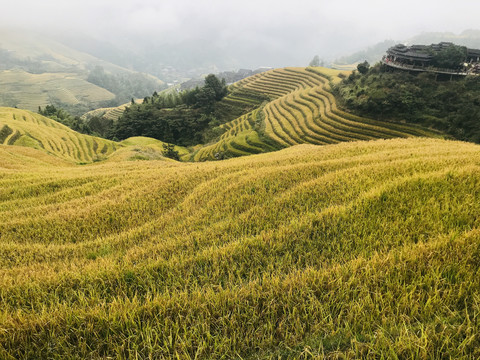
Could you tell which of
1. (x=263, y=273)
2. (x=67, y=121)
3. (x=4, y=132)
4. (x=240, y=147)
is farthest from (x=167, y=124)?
(x=263, y=273)

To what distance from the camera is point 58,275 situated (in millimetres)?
3221

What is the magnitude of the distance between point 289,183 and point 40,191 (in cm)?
872

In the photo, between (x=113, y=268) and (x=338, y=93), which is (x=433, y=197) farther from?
(x=338, y=93)

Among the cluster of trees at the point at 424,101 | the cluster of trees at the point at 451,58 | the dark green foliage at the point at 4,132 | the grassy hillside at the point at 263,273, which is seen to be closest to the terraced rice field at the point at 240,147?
the cluster of trees at the point at 424,101

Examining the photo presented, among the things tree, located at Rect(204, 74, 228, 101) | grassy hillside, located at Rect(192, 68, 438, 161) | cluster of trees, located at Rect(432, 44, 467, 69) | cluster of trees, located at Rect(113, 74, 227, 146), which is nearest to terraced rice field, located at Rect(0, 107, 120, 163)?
cluster of trees, located at Rect(113, 74, 227, 146)

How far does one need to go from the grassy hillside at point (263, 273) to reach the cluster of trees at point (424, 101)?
4117cm

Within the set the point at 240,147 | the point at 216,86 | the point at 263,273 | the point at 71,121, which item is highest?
the point at 216,86

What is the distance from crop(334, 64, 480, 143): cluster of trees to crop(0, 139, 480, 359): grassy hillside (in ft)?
135

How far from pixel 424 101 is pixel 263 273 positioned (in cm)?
5135

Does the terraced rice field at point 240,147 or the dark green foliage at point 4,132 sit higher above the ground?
the dark green foliage at point 4,132

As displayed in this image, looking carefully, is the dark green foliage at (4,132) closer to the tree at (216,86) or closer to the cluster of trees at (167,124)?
the cluster of trees at (167,124)

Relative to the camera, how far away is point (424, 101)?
39.8 m

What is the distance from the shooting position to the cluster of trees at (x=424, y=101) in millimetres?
34656

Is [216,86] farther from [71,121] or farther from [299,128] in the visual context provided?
[299,128]
